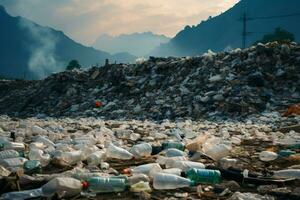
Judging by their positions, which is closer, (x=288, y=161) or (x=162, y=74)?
(x=288, y=161)

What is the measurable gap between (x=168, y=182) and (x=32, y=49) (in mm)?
99249

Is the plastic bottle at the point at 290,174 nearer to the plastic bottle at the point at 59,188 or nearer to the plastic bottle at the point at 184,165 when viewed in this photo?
the plastic bottle at the point at 184,165

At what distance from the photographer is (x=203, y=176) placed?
7.77 ft

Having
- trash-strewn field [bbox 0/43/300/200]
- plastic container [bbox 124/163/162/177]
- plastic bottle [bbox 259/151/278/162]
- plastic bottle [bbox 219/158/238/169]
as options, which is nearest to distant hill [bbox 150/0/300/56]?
trash-strewn field [bbox 0/43/300/200]

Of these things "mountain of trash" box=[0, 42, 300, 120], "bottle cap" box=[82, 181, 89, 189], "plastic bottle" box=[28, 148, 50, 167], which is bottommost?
"bottle cap" box=[82, 181, 89, 189]

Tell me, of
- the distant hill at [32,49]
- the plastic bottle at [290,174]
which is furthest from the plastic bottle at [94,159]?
the distant hill at [32,49]

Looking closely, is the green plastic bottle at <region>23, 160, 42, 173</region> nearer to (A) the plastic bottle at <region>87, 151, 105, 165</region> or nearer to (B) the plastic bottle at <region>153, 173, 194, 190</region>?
(A) the plastic bottle at <region>87, 151, 105, 165</region>

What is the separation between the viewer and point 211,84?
12.2m

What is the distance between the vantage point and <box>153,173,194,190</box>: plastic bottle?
225cm

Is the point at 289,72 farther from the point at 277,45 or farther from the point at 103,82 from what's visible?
the point at 103,82

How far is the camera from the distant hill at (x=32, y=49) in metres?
90.4

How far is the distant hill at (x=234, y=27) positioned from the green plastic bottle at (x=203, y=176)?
7517 cm

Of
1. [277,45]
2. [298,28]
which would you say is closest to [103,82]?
[277,45]

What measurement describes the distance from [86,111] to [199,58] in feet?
14.3
